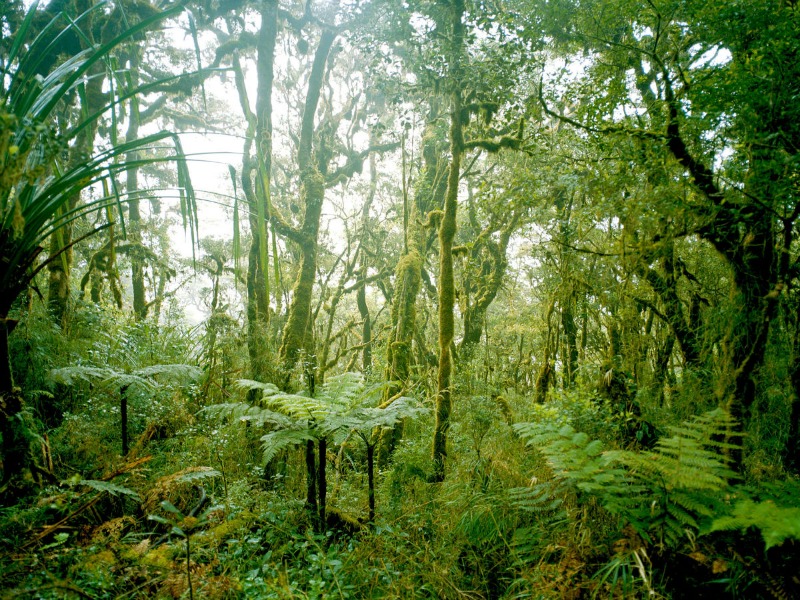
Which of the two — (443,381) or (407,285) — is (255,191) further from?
(443,381)

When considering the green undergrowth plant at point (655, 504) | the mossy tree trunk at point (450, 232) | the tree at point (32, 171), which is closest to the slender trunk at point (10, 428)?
the tree at point (32, 171)

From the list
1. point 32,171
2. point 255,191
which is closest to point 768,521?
point 32,171

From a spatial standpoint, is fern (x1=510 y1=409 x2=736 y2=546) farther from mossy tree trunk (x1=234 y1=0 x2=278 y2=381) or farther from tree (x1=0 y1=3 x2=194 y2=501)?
mossy tree trunk (x1=234 y1=0 x2=278 y2=381)

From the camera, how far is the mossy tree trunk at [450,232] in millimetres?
5046

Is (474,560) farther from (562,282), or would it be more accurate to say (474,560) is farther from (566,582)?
(562,282)

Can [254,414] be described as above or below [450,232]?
below

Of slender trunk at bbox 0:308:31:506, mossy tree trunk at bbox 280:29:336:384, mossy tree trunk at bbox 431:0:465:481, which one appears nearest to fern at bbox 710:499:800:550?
mossy tree trunk at bbox 431:0:465:481

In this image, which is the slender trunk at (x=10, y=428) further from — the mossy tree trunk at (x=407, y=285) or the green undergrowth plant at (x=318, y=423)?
the mossy tree trunk at (x=407, y=285)

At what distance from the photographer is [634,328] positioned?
6051 mm

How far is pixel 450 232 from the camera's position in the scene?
546 cm

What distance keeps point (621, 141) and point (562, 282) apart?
8.91ft

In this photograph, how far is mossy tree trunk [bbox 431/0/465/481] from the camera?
5.05m

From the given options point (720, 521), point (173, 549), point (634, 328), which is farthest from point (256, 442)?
point (634, 328)

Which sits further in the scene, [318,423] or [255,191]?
[255,191]
